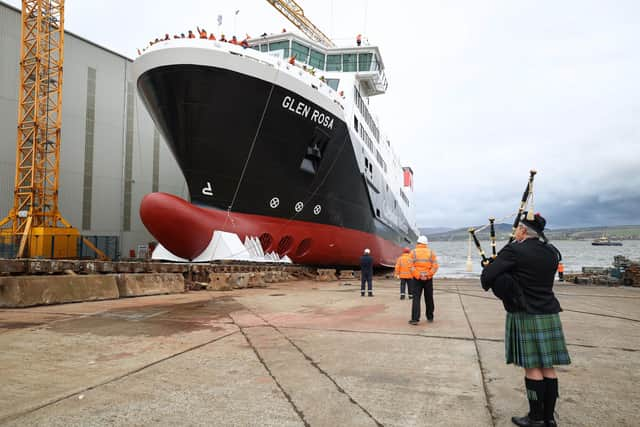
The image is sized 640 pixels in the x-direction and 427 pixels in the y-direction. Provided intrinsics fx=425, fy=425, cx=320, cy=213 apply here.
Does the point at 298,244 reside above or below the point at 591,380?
above

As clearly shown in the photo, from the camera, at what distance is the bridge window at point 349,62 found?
20703 millimetres

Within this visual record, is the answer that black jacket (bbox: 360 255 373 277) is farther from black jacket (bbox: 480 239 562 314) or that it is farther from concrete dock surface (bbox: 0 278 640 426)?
black jacket (bbox: 480 239 562 314)

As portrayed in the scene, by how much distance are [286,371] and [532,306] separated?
6.56 feet

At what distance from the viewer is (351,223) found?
56.6ft

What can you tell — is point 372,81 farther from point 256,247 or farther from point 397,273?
point 397,273

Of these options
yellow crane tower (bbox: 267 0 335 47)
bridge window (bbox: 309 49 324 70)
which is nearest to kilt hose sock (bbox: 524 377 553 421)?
bridge window (bbox: 309 49 324 70)

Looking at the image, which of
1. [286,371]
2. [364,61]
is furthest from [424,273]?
[364,61]

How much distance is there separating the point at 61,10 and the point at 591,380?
2803cm

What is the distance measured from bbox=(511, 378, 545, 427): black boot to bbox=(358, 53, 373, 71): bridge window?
19815 millimetres

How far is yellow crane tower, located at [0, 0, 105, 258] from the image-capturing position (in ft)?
69.3

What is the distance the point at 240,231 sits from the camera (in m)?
13.0

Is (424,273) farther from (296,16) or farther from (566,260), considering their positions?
(566,260)

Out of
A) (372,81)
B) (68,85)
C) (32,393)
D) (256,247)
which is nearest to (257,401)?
(32,393)

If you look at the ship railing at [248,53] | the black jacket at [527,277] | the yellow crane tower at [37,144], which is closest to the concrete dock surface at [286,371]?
the black jacket at [527,277]
